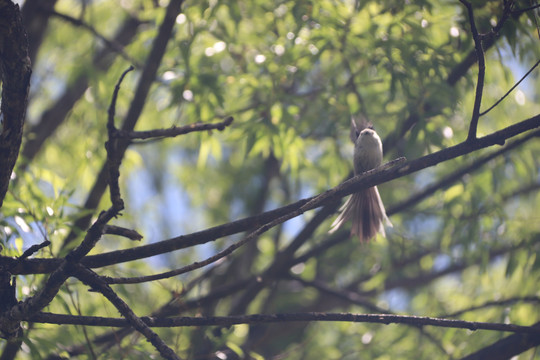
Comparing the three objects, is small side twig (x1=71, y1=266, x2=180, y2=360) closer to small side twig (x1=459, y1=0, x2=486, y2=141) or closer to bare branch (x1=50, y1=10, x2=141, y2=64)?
small side twig (x1=459, y1=0, x2=486, y2=141)

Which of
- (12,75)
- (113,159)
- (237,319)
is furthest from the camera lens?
(237,319)

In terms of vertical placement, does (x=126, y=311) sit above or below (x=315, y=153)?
below

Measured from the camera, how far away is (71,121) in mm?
6145

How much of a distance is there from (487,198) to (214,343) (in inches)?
119

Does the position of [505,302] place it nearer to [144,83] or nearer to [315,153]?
[315,153]

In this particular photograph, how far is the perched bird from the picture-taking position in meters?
4.09

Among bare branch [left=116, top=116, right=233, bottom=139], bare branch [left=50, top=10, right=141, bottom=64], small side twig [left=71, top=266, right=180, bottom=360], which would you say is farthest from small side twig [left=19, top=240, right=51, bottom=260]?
bare branch [left=50, top=10, right=141, bottom=64]

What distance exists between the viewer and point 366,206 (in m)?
4.15

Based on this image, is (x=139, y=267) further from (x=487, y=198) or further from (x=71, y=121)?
(x=487, y=198)

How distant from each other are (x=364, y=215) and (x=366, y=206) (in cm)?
8

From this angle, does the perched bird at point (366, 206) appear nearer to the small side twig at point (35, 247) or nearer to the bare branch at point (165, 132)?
the bare branch at point (165, 132)

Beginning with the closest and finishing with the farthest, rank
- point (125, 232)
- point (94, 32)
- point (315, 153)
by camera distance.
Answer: point (125, 232)
point (94, 32)
point (315, 153)

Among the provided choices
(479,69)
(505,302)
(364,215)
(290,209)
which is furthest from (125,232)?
(505,302)

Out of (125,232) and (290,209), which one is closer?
(125,232)
